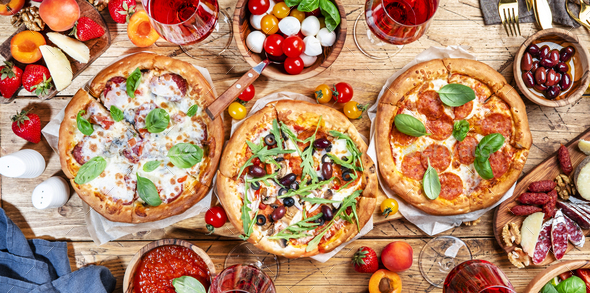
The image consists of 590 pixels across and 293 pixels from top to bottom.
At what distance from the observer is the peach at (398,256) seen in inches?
116

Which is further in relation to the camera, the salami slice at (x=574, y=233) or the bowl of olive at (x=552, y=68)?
the salami slice at (x=574, y=233)

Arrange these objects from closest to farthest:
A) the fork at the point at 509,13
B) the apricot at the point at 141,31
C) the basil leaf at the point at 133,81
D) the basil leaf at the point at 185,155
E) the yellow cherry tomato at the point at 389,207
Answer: the basil leaf at the point at 185,155
the basil leaf at the point at 133,81
the yellow cherry tomato at the point at 389,207
the apricot at the point at 141,31
the fork at the point at 509,13

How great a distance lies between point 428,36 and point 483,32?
18.8 inches

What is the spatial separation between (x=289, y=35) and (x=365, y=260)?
6.16 feet

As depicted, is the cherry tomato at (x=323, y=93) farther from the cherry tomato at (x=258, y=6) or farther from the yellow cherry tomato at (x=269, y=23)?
the cherry tomato at (x=258, y=6)

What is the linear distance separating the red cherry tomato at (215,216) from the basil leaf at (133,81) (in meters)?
1.08

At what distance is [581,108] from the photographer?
3.22 m

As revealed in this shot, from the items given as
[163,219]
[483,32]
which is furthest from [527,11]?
[163,219]

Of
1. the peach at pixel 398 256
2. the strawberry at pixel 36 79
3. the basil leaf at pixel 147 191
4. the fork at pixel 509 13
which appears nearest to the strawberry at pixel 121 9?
the strawberry at pixel 36 79

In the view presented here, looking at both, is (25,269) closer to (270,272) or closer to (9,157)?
(9,157)

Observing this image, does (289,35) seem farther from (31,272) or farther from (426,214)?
(31,272)

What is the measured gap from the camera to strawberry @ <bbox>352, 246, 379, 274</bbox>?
298cm

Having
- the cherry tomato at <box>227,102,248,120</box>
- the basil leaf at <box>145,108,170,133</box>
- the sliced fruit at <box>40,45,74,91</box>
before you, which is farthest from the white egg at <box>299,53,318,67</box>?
the sliced fruit at <box>40,45,74,91</box>

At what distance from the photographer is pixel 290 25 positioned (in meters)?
2.82
